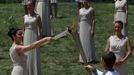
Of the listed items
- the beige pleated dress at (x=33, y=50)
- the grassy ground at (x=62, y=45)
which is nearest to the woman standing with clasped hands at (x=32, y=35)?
the beige pleated dress at (x=33, y=50)

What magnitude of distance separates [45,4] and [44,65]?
4096 millimetres

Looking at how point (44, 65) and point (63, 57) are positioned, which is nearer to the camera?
point (44, 65)

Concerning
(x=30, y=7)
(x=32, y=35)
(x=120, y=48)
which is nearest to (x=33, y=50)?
(x=32, y=35)

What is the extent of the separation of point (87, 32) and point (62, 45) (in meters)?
3.43

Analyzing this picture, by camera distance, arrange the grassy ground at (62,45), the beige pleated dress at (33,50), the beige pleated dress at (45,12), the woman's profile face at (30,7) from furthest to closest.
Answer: the beige pleated dress at (45,12) → the grassy ground at (62,45) → the beige pleated dress at (33,50) → the woman's profile face at (30,7)

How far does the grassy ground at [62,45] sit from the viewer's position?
14.2 metres

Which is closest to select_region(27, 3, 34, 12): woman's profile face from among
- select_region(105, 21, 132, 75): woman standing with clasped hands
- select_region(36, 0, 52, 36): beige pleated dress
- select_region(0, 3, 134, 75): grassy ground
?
select_region(0, 3, 134, 75): grassy ground

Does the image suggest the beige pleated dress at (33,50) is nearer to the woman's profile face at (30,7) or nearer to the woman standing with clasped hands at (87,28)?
the woman's profile face at (30,7)

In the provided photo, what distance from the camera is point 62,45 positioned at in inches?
716

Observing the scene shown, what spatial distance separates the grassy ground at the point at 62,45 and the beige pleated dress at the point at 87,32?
0.49m

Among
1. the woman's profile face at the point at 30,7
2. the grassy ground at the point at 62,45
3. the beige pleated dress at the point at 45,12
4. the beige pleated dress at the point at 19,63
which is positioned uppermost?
the woman's profile face at the point at 30,7

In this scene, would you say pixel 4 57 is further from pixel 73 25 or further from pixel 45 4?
pixel 73 25

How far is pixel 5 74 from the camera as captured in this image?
13.4 metres

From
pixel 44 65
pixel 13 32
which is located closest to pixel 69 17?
pixel 44 65
